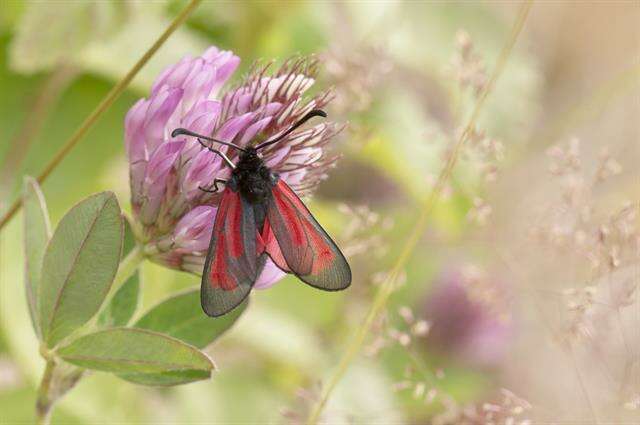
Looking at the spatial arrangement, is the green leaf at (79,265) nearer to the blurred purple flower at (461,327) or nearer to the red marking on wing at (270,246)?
the red marking on wing at (270,246)

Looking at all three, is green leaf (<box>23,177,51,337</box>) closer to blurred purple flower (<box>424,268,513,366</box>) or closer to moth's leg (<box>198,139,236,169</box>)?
moth's leg (<box>198,139,236,169</box>)

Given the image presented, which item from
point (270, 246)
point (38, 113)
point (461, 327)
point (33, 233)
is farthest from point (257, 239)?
point (461, 327)

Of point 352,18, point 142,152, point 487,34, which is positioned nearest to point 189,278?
point 352,18

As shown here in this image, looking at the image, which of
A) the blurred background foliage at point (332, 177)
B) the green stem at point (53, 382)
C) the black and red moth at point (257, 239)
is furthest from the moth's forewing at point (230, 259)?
the blurred background foliage at point (332, 177)

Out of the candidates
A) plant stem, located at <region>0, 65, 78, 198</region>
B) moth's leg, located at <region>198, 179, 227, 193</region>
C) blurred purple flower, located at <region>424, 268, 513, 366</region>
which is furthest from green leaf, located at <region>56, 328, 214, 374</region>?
blurred purple flower, located at <region>424, 268, 513, 366</region>

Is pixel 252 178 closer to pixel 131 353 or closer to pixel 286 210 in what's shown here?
pixel 286 210

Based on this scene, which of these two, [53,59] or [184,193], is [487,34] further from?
[184,193]
